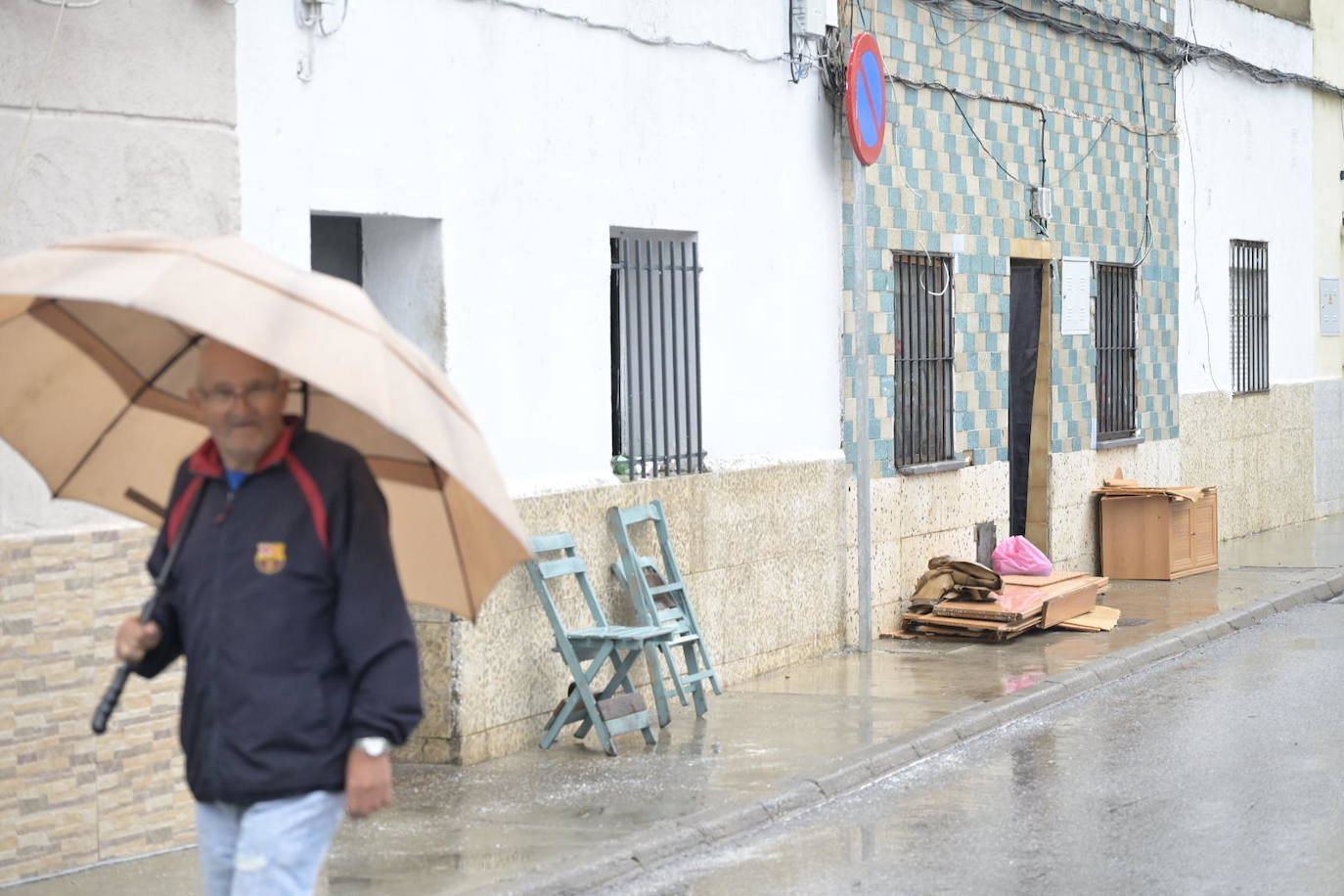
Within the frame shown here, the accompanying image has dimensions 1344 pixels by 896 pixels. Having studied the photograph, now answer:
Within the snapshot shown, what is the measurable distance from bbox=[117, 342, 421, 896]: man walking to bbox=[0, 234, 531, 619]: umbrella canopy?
0.17 metres

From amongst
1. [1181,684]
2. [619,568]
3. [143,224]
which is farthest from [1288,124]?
[143,224]

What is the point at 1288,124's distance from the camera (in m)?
21.1

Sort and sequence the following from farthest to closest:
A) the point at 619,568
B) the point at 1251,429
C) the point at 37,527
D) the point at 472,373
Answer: the point at 1251,429 < the point at 619,568 < the point at 472,373 < the point at 37,527

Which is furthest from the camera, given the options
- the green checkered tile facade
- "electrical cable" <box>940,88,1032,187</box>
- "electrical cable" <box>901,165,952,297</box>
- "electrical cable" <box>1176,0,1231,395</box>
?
"electrical cable" <box>1176,0,1231,395</box>

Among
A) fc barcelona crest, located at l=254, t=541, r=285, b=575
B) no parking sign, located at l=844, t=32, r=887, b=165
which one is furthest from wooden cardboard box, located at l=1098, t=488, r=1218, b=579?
fc barcelona crest, located at l=254, t=541, r=285, b=575

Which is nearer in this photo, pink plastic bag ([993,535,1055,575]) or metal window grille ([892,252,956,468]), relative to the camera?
metal window grille ([892,252,956,468])

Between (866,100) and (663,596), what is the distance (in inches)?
129

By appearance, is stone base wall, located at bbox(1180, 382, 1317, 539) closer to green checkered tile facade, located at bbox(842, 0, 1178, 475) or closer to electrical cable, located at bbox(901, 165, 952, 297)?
green checkered tile facade, located at bbox(842, 0, 1178, 475)

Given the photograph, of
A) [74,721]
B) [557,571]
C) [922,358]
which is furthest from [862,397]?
[74,721]

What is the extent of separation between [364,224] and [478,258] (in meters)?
0.55

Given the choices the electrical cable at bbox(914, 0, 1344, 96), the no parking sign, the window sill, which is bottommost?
the window sill

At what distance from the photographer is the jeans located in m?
4.05

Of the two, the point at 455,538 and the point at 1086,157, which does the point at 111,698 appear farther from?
the point at 1086,157

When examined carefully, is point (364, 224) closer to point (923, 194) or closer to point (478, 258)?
point (478, 258)
